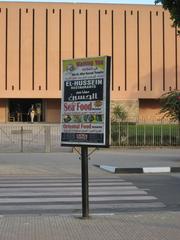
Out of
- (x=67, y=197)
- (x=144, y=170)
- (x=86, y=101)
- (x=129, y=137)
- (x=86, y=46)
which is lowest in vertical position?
(x=67, y=197)

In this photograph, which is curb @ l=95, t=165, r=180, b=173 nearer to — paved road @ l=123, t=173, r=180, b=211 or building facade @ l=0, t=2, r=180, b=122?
paved road @ l=123, t=173, r=180, b=211

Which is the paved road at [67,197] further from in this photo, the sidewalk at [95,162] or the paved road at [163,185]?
the sidewalk at [95,162]

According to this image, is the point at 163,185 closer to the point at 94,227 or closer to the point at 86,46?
the point at 94,227

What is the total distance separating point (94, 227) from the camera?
9102 mm

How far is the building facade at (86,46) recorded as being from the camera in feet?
220

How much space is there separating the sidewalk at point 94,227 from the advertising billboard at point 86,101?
130 centimetres

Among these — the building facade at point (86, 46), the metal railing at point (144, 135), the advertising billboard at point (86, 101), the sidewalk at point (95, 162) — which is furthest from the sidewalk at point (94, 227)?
the building facade at point (86, 46)

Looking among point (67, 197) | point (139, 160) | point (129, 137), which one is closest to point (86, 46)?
point (129, 137)

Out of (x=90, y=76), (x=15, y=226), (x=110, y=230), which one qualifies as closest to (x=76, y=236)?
(x=110, y=230)

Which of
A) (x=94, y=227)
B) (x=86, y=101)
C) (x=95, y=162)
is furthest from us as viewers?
(x=95, y=162)

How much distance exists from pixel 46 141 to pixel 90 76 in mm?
18530

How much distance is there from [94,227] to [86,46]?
59196 mm

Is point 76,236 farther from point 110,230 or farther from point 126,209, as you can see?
point 126,209

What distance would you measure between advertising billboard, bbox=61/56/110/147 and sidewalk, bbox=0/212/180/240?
4.25ft
